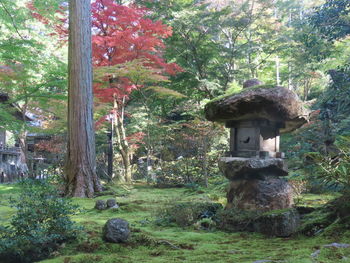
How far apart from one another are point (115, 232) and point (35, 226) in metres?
0.81

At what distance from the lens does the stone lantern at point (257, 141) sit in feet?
14.0

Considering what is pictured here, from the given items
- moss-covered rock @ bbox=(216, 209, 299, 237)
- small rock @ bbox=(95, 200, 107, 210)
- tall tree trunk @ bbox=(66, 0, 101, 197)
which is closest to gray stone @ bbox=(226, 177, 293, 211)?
moss-covered rock @ bbox=(216, 209, 299, 237)

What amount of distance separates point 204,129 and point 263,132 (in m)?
4.53

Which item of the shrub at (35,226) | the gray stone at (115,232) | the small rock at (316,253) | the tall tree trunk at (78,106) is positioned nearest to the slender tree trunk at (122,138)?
the tall tree trunk at (78,106)

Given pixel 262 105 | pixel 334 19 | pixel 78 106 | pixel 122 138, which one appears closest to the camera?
pixel 262 105

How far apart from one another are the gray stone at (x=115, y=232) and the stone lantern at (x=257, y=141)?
1.97 meters

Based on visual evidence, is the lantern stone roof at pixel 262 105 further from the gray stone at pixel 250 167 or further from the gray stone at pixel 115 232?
the gray stone at pixel 115 232

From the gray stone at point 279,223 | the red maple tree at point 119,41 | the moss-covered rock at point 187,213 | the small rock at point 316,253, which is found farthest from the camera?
the red maple tree at point 119,41

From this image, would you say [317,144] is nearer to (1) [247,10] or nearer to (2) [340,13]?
(2) [340,13]

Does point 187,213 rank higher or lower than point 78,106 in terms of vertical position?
lower

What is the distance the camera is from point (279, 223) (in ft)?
12.3

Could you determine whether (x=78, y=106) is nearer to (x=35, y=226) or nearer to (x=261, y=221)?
(x=35, y=226)

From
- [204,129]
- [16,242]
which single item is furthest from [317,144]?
[16,242]

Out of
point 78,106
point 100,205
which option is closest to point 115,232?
point 100,205
